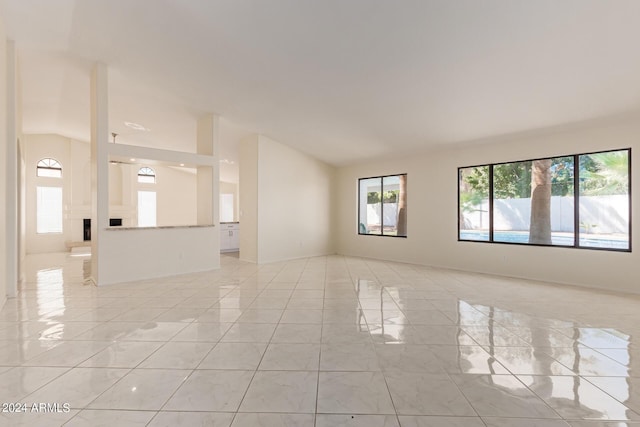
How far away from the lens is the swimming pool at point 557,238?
4.64m

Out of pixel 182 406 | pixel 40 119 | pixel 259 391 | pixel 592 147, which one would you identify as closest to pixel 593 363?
pixel 259 391

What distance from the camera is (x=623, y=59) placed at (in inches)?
126

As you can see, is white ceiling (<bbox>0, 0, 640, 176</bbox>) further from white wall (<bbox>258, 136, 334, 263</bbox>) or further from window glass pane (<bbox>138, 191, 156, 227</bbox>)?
window glass pane (<bbox>138, 191, 156, 227</bbox>)

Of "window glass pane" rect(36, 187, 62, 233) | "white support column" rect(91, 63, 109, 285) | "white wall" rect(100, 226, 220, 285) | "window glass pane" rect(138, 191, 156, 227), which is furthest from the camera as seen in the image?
"window glass pane" rect(138, 191, 156, 227)

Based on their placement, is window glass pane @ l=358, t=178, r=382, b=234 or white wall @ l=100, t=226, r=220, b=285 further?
window glass pane @ l=358, t=178, r=382, b=234

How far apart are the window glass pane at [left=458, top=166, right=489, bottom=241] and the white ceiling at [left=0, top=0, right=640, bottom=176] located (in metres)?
0.97

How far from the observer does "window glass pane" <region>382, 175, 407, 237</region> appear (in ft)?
25.0

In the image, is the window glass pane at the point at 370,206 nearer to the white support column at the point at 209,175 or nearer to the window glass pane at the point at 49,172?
the white support column at the point at 209,175

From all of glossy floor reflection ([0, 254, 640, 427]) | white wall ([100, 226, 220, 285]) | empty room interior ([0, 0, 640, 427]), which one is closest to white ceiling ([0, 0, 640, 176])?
empty room interior ([0, 0, 640, 427])

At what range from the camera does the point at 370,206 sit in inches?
335

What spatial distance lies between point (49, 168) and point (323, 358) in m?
11.9

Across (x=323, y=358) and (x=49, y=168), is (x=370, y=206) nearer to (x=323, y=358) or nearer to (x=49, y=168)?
(x=323, y=358)

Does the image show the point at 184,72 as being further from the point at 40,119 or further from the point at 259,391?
the point at 40,119

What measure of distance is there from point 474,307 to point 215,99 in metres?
5.55
